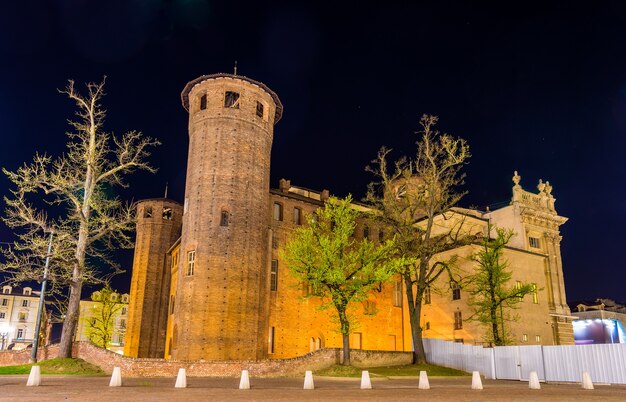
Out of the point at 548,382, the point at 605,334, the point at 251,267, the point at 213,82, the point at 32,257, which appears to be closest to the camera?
the point at 548,382

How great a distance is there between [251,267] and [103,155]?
10922 mm

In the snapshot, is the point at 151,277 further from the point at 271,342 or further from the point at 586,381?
the point at 586,381

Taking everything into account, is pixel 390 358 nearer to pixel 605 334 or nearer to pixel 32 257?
pixel 32 257

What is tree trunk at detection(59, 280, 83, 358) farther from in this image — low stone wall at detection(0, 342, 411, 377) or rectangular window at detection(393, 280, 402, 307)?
rectangular window at detection(393, 280, 402, 307)

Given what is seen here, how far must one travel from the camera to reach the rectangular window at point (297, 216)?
123ft

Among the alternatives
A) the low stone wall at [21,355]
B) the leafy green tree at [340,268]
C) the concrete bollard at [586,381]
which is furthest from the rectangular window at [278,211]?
the concrete bollard at [586,381]

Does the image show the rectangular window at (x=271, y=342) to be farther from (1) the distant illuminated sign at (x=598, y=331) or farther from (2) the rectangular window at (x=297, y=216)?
(1) the distant illuminated sign at (x=598, y=331)

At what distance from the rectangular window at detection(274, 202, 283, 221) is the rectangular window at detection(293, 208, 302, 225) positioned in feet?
3.80

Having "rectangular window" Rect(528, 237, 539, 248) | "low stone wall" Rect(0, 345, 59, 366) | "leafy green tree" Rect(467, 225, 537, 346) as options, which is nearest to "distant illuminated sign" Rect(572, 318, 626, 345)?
"rectangular window" Rect(528, 237, 539, 248)

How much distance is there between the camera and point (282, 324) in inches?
1348

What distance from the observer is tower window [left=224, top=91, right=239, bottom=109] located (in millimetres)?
33531

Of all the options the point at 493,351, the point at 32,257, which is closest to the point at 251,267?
the point at 32,257

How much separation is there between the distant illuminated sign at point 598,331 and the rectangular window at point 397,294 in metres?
37.6

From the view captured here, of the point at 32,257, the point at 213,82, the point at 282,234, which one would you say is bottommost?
the point at 32,257
